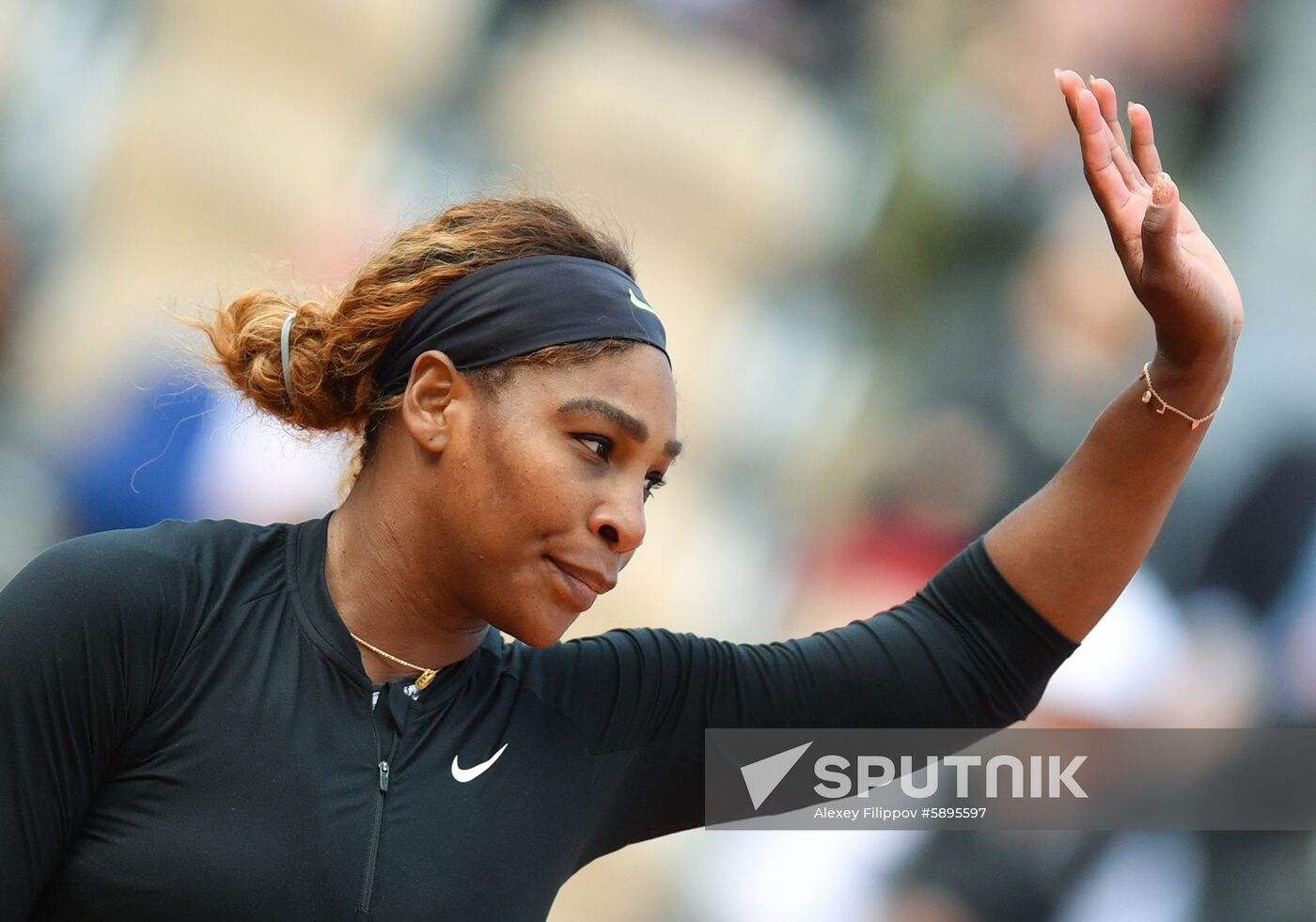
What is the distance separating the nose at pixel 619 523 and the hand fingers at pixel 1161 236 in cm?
61

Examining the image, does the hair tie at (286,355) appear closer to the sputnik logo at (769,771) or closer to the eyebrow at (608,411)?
the eyebrow at (608,411)

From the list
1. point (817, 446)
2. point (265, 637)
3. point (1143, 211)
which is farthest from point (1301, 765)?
point (265, 637)

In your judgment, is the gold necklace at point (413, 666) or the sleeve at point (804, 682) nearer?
the gold necklace at point (413, 666)

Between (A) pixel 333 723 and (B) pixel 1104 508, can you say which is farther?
(B) pixel 1104 508

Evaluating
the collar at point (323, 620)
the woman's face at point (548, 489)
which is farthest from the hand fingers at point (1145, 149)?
the collar at point (323, 620)

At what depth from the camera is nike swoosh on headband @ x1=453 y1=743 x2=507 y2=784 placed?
1.56m

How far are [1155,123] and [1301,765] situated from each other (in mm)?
1566

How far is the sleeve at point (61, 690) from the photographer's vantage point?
1341 mm

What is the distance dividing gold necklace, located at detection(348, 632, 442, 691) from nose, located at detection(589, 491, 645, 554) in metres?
0.26

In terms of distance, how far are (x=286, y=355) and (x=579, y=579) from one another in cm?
49

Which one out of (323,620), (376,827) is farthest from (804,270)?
(376,827)

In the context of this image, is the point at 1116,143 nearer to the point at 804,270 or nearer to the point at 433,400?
the point at 433,400

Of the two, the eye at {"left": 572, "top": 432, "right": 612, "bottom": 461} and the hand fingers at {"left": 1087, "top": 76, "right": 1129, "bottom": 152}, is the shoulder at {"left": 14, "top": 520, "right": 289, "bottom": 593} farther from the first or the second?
the hand fingers at {"left": 1087, "top": 76, "right": 1129, "bottom": 152}

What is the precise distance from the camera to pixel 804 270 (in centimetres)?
337
